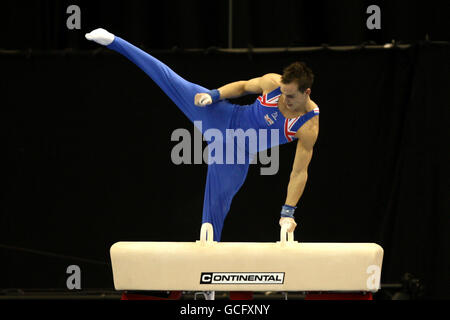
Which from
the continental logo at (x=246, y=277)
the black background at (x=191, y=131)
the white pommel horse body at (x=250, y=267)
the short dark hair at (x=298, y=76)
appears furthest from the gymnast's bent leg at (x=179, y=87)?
the black background at (x=191, y=131)

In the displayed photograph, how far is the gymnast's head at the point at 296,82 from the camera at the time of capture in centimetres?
466

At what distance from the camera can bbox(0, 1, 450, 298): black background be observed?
684 centimetres

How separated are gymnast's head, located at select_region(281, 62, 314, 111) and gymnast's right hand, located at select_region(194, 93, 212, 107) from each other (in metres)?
0.56

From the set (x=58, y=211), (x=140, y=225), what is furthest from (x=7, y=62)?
(x=140, y=225)

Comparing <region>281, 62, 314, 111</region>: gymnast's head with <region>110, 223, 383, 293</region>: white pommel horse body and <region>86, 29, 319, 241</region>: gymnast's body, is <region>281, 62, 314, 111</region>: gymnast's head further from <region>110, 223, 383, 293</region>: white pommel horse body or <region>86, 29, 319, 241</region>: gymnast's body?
<region>110, 223, 383, 293</region>: white pommel horse body

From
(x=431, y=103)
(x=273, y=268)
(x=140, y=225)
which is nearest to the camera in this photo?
(x=273, y=268)

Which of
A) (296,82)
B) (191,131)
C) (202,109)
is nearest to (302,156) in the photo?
(296,82)

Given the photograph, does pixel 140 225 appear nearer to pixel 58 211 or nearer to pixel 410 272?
pixel 58 211

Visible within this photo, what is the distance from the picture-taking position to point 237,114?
17.0ft

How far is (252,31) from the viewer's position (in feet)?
23.6

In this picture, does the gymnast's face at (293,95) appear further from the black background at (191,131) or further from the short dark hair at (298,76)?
the black background at (191,131)

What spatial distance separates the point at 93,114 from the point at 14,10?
4.89 feet
